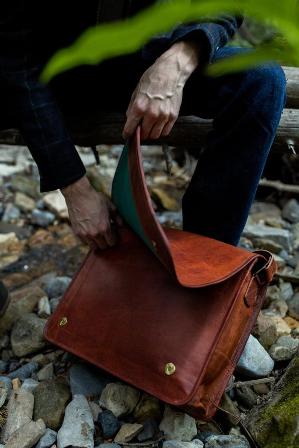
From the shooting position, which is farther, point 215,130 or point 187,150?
point 187,150

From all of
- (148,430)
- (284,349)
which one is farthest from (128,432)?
(284,349)

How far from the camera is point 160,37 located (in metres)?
1.87

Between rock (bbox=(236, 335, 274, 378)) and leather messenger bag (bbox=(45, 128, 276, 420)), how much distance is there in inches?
8.2

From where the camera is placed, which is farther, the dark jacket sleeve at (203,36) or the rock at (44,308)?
the rock at (44,308)

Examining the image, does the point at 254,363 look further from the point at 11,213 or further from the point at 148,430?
the point at 11,213

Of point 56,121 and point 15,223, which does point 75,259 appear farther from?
point 56,121

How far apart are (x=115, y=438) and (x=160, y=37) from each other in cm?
126

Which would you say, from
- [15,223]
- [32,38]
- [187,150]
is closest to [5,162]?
[15,223]

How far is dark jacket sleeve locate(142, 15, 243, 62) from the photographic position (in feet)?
5.54

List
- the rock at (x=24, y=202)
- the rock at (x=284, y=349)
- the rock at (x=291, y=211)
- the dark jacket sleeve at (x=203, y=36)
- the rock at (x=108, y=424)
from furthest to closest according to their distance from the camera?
the rock at (x=24, y=202) < the rock at (x=291, y=211) < the rock at (x=284, y=349) < the dark jacket sleeve at (x=203, y=36) < the rock at (x=108, y=424)

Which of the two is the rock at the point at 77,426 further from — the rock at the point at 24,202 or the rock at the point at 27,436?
the rock at the point at 24,202

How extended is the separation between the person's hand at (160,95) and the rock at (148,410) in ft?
2.53

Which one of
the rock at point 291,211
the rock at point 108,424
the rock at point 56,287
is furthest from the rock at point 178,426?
the rock at point 291,211

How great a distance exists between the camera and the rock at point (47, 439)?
5.04ft
